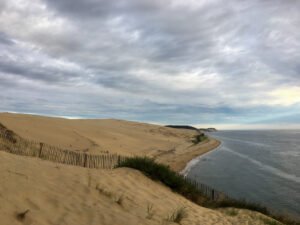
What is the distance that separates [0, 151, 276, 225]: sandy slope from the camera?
321 inches

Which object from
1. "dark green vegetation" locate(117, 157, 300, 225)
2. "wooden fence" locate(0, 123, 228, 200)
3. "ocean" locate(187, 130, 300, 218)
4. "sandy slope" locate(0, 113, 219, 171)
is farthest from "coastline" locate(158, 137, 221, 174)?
"dark green vegetation" locate(117, 157, 300, 225)

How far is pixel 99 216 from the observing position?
8.79 metres

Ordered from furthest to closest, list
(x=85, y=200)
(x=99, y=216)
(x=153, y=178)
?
(x=153, y=178), (x=85, y=200), (x=99, y=216)

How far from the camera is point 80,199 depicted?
9.59 metres

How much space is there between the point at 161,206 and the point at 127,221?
10.9ft

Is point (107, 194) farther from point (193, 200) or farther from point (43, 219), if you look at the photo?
point (193, 200)

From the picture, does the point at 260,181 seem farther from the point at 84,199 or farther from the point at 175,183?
the point at 84,199

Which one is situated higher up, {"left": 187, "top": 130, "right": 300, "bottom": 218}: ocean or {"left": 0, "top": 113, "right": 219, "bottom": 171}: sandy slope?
{"left": 0, "top": 113, "right": 219, "bottom": 171}: sandy slope

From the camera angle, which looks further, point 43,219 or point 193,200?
point 193,200

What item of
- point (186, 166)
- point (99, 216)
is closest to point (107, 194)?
point (99, 216)

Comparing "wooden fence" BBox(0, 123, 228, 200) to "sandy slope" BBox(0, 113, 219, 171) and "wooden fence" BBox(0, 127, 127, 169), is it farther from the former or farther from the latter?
"sandy slope" BBox(0, 113, 219, 171)

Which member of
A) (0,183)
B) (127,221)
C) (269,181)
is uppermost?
(0,183)

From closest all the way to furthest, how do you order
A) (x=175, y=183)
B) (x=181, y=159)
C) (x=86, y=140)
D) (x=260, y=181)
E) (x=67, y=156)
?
(x=175, y=183) → (x=67, y=156) → (x=260, y=181) → (x=86, y=140) → (x=181, y=159)

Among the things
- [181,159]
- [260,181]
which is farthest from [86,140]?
[260,181]
